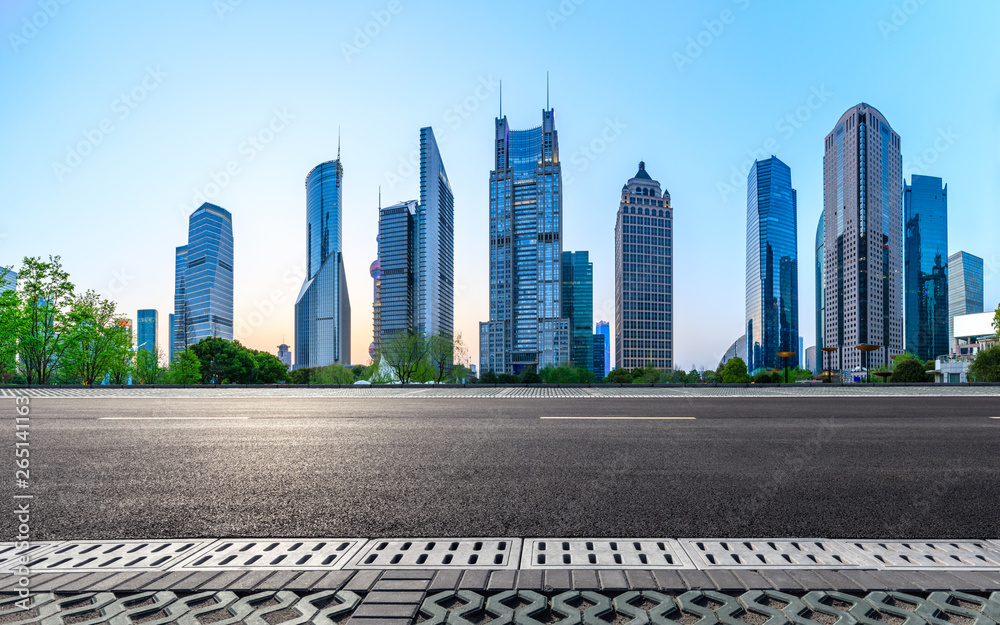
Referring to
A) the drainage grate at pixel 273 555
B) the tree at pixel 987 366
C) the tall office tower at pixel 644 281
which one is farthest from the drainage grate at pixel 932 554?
the tall office tower at pixel 644 281

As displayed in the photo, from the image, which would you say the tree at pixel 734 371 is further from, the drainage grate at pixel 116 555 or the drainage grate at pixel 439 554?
the drainage grate at pixel 116 555

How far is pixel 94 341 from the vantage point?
3144 cm

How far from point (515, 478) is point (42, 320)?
3151 cm

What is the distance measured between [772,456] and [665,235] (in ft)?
665

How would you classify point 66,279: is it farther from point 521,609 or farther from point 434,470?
point 521,609

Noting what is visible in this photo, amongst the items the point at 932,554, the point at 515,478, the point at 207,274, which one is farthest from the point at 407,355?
the point at 207,274

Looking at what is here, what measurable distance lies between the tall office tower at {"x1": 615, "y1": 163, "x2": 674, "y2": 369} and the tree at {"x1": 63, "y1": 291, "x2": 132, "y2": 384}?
165320 millimetres

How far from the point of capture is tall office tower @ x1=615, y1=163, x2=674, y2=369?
609 ft

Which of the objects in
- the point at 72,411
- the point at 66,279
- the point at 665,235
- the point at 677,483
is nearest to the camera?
the point at 677,483

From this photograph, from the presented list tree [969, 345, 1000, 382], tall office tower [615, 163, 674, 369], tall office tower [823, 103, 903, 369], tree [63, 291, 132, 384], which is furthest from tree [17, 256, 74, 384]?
tall office tower [823, 103, 903, 369]

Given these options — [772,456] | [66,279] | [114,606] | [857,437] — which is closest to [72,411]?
[114,606]

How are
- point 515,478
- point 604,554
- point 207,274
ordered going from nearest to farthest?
point 604,554, point 515,478, point 207,274

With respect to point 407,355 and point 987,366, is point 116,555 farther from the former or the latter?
point 407,355

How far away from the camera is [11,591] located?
2.63 m
